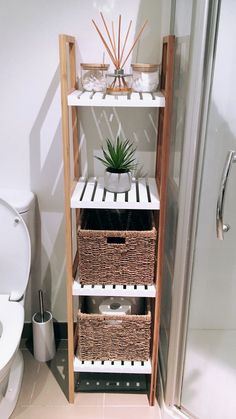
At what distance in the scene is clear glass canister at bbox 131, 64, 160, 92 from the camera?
135 centimetres

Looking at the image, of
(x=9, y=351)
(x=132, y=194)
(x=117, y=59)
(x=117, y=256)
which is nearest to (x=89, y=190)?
(x=132, y=194)

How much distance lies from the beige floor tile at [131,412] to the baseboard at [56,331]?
452mm

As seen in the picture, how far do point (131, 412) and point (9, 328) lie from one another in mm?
609

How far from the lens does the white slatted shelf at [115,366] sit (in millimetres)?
1545

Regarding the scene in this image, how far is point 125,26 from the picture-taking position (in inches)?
58.2

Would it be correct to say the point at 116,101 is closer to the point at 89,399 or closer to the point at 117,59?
the point at 117,59

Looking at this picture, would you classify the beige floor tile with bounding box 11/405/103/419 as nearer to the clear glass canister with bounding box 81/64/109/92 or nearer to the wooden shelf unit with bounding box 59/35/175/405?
the wooden shelf unit with bounding box 59/35/175/405

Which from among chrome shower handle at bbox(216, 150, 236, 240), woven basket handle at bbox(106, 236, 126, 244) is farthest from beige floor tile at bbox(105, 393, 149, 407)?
chrome shower handle at bbox(216, 150, 236, 240)

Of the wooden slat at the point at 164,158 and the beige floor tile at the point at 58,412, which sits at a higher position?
the wooden slat at the point at 164,158

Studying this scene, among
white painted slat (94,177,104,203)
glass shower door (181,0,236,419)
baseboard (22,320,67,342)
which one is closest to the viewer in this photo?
glass shower door (181,0,236,419)

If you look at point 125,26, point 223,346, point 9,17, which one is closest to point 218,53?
point 125,26

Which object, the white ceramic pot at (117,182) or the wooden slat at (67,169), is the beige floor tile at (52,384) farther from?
the white ceramic pot at (117,182)

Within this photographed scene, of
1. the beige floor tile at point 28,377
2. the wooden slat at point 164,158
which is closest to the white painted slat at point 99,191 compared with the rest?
the wooden slat at point 164,158

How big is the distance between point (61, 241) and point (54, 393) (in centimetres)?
64
